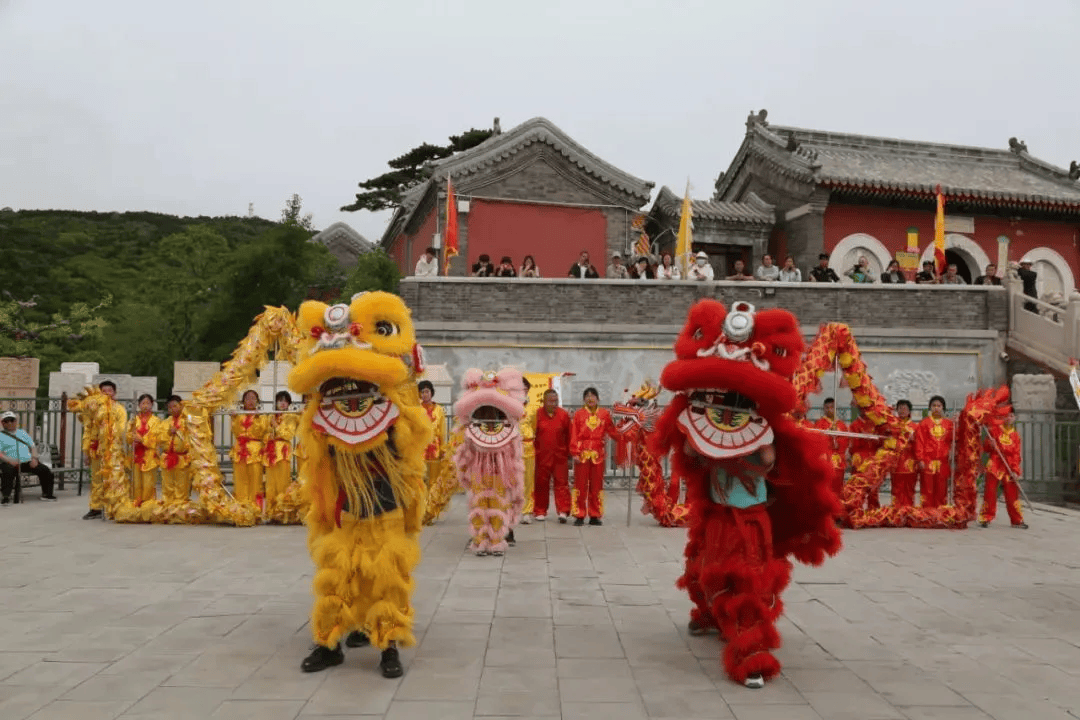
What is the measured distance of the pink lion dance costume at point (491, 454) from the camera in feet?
27.3

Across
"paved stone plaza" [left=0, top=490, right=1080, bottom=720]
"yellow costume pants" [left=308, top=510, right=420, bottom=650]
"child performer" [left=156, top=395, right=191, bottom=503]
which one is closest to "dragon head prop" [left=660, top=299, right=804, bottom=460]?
"paved stone plaza" [left=0, top=490, right=1080, bottom=720]

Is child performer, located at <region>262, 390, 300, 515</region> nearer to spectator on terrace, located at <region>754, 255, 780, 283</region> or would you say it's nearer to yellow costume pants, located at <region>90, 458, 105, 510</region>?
yellow costume pants, located at <region>90, 458, 105, 510</region>

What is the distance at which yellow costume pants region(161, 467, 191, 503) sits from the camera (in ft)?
34.2

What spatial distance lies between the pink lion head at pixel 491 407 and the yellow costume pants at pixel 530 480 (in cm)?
227

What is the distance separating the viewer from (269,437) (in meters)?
10.5

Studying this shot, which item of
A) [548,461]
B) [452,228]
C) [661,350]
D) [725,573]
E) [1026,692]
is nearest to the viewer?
[1026,692]

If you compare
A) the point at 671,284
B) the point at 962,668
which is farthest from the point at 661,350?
the point at 962,668

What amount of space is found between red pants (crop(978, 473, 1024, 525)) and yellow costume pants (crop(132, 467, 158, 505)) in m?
9.89

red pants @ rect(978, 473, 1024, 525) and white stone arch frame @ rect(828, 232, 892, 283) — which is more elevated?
white stone arch frame @ rect(828, 232, 892, 283)

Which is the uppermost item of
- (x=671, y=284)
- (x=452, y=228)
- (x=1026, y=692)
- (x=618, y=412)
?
(x=452, y=228)

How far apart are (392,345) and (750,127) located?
776 inches

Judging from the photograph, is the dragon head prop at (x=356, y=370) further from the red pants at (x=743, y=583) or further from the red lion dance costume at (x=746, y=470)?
the red pants at (x=743, y=583)

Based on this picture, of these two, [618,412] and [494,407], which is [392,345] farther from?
[618,412]

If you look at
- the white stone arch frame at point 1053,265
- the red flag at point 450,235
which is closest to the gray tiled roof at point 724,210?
the red flag at point 450,235
